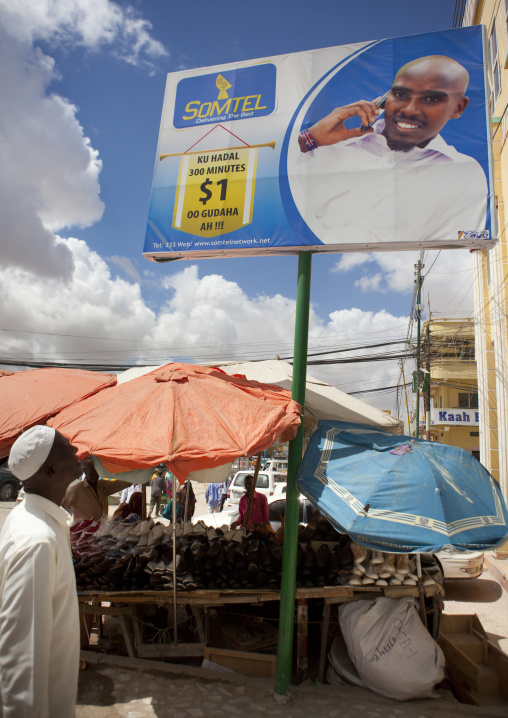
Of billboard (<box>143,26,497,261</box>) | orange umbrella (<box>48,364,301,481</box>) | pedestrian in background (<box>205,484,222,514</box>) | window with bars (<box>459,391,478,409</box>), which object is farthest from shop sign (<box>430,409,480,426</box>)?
orange umbrella (<box>48,364,301,481</box>)

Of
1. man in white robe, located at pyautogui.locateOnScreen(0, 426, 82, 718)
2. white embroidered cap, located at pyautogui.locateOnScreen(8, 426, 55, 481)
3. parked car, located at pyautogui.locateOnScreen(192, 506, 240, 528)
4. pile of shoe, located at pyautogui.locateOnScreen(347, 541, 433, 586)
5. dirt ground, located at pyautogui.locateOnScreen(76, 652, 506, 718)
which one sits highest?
white embroidered cap, located at pyautogui.locateOnScreen(8, 426, 55, 481)

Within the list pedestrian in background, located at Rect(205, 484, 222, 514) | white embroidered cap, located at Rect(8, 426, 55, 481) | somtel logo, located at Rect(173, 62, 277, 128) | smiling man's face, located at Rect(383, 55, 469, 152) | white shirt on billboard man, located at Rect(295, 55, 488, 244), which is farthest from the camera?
pedestrian in background, located at Rect(205, 484, 222, 514)

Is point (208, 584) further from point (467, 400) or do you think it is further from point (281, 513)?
point (467, 400)

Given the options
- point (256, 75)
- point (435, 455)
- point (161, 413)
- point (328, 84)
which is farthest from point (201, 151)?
point (435, 455)

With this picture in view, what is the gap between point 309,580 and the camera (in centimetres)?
430

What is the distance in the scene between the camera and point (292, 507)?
4223 millimetres

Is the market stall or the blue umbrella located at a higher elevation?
the blue umbrella

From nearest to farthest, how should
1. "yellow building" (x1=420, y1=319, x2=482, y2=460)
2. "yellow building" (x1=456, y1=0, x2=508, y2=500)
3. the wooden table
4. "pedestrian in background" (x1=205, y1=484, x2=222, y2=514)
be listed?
the wooden table → "yellow building" (x1=456, y1=0, x2=508, y2=500) → "pedestrian in background" (x1=205, y1=484, x2=222, y2=514) → "yellow building" (x1=420, y1=319, x2=482, y2=460)

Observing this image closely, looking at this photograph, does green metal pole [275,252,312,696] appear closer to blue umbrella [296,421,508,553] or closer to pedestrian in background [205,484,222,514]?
blue umbrella [296,421,508,553]

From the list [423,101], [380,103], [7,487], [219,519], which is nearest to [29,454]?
[380,103]

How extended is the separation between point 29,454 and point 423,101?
506cm

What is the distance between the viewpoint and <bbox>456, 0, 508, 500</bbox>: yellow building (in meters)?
10.1

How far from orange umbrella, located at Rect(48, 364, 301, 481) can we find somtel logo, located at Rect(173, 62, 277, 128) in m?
3.09

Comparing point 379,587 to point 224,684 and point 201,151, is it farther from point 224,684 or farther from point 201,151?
point 201,151
